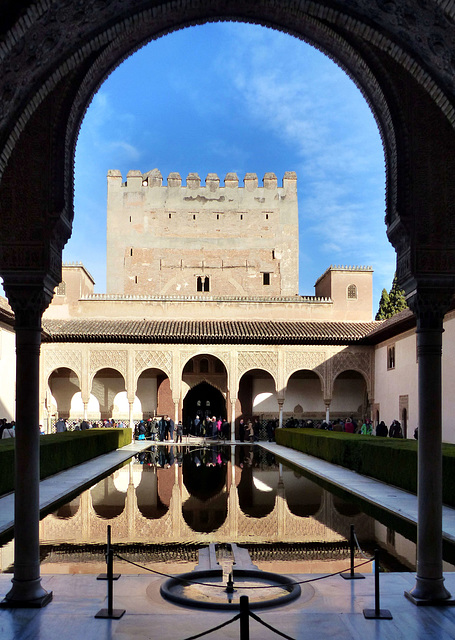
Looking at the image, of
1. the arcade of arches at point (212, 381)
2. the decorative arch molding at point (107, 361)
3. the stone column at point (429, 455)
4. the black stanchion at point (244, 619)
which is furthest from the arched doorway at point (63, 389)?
the black stanchion at point (244, 619)

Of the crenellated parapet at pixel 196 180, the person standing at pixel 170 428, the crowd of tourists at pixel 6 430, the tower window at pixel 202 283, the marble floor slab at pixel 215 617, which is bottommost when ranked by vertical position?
the person standing at pixel 170 428

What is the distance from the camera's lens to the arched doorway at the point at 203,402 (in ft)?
108

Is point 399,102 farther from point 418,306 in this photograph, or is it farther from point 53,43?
point 53,43

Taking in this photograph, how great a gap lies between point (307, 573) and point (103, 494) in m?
6.64

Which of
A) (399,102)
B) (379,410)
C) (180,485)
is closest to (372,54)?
(399,102)

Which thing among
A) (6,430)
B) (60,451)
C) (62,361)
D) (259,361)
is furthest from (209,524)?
(62,361)

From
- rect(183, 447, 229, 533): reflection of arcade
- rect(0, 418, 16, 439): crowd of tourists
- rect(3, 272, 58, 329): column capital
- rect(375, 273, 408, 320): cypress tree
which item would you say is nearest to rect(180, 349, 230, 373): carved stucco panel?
rect(183, 447, 229, 533): reflection of arcade

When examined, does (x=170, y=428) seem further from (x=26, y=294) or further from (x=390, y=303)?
(x=26, y=294)

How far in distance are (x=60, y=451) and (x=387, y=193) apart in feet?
35.2

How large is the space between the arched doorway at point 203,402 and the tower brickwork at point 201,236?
349 inches

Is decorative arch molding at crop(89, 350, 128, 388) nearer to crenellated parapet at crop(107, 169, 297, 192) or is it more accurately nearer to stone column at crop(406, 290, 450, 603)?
crenellated parapet at crop(107, 169, 297, 192)

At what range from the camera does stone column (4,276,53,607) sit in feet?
16.4

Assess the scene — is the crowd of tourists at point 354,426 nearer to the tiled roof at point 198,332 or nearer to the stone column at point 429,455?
→ the tiled roof at point 198,332

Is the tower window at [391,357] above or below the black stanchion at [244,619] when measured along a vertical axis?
above
